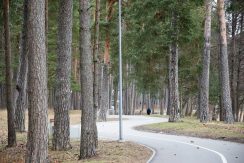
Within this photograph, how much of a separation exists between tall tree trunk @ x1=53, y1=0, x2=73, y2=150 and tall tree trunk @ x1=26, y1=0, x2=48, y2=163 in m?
4.76

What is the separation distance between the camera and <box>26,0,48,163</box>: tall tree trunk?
41.4ft

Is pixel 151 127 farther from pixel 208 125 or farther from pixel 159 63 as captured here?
pixel 159 63

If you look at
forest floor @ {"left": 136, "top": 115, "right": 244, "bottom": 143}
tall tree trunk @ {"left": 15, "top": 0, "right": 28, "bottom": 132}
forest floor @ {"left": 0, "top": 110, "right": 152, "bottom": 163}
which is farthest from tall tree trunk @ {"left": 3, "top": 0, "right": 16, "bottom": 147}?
forest floor @ {"left": 136, "top": 115, "right": 244, "bottom": 143}

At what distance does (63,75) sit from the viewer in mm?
17578

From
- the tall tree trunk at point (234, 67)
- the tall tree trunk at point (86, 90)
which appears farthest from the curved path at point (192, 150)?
the tall tree trunk at point (234, 67)

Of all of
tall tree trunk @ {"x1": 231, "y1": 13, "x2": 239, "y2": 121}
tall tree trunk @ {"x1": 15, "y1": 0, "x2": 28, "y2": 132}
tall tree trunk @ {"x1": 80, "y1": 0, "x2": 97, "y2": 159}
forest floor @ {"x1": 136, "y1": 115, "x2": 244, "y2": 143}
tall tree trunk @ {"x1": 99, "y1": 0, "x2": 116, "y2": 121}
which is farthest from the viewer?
tall tree trunk @ {"x1": 231, "y1": 13, "x2": 239, "y2": 121}

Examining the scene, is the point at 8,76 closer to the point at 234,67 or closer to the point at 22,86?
the point at 22,86

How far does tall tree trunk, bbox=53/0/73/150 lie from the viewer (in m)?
17.6

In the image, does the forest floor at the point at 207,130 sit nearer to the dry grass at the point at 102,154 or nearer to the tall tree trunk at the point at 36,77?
the dry grass at the point at 102,154

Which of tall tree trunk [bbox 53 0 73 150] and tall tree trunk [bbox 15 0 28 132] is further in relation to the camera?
tall tree trunk [bbox 15 0 28 132]

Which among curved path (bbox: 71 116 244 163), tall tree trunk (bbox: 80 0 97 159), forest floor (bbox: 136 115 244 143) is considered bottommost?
curved path (bbox: 71 116 244 163)

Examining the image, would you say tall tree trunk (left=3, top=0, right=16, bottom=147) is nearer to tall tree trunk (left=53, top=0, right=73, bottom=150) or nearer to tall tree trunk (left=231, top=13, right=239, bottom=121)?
tall tree trunk (left=53, top=0, right=73, bottom=150)

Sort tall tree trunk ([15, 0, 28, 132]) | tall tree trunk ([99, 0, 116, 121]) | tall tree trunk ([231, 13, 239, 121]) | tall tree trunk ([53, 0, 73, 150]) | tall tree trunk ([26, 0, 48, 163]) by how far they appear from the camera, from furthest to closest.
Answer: tall tree trunk ([231, 13, 239, 121]), tall tree trunk ([99, 0, 116, 121]), tall tree trunk ([15, 0, 28, 132]), tall tree trunk ([53, 0, 73, 150]), tall tree trunk ([26, 0, 48, 163])

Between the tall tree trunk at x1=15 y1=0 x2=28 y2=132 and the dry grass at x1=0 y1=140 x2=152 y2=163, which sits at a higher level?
the tall tree trunk at x1=15 y1=0 x2=28 y2=132
